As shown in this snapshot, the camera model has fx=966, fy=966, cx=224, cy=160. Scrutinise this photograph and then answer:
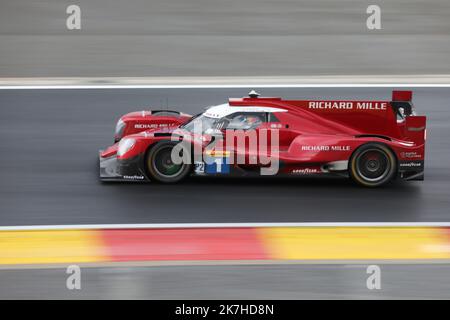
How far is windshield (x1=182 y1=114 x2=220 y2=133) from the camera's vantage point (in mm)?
12383

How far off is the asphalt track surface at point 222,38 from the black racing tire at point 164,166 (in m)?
6.09

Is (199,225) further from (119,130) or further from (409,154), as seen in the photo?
(119,130)

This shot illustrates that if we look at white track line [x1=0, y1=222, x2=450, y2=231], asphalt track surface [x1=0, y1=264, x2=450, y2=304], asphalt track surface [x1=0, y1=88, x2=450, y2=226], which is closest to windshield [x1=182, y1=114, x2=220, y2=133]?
asphalt track surface [x1=0, y1=88, x2=450, y2=226]

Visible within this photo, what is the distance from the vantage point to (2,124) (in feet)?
50.0

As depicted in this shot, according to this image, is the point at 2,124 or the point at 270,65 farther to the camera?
the point at 270,65

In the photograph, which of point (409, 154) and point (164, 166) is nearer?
point (409, 154)

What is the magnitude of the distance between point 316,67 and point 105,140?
220 inches

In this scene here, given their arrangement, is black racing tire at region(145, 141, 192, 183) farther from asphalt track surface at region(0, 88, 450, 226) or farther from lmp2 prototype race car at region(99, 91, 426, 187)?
asphalt track surface at region(0, 88, 450, 226)

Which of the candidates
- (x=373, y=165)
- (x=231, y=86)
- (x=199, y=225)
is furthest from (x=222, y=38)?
(x=199, y=225)

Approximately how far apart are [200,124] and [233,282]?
381 cm

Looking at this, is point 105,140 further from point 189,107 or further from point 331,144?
point 331,144

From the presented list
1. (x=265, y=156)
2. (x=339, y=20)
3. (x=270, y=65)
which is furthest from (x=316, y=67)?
(x=265, y=156)

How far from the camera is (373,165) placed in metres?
12.3

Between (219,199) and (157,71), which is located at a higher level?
(157,71)
